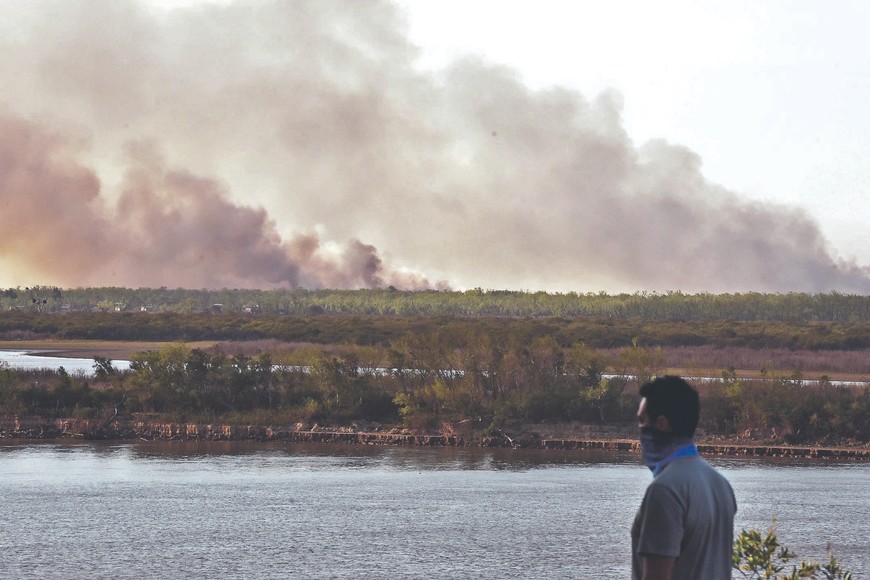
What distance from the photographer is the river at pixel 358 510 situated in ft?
163

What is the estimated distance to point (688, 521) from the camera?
31.1ft

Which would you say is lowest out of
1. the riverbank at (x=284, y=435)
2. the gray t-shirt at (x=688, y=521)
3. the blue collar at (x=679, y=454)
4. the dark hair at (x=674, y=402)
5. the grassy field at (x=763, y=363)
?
the riverbank at (x=284, y=435)

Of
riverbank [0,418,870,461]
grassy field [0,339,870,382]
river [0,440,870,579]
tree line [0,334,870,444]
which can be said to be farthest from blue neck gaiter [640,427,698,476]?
grassy field [0,339,870,382]

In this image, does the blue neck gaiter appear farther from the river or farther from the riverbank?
the riverbank

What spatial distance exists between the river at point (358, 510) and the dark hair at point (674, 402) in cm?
3778

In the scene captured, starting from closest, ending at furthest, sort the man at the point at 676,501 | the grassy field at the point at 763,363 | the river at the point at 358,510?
the man at the point at 676,501
the river at the point at 358,510
the grassy field at the point at 763,363

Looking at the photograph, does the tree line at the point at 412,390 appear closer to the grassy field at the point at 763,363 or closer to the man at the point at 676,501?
the grassy field at the point at 763,363

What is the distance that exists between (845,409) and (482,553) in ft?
162

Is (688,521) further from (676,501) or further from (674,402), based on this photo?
(674,402)

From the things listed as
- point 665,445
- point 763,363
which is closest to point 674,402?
point 665,445

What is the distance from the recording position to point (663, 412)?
9523 millimetres

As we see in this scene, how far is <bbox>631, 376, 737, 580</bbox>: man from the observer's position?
9266 millimetres

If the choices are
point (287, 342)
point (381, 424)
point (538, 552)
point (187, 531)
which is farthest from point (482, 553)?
point (287, 342)

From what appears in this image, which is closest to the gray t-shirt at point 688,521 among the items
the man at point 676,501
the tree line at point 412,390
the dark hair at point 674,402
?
the man at point 676,501
